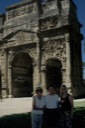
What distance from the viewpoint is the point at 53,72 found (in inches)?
1012

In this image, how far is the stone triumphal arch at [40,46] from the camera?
74.5 feet

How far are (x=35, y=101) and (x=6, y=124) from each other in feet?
4.72

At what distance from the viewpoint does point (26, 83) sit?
27.9 meters

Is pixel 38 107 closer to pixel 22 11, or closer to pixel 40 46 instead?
pixel 40 46

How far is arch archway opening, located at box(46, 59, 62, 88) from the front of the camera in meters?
24.2

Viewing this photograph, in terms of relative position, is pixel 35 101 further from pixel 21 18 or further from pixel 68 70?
pixel 21 18

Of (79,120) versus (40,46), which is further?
(40,46)

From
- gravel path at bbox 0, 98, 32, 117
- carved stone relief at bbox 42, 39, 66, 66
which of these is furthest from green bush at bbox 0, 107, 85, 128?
carved stone relief at bbox 42, 39, 66, 66

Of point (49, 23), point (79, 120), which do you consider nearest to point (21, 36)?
point (49, 23)

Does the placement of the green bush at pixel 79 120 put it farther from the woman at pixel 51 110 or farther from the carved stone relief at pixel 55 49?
the carved stone relief at pixel 55 49

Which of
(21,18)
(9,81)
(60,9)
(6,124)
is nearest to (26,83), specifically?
(9,81)

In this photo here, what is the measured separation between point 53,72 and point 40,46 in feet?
11.1

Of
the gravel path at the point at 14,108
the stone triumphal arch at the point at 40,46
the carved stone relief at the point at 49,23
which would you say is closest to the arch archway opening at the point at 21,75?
the stone triumphal arch at the point at 40,46

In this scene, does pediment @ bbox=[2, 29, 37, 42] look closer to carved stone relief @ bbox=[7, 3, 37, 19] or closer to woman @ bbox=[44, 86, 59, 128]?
carved stone relief @ bbox=[7, 3, 37, 19]
